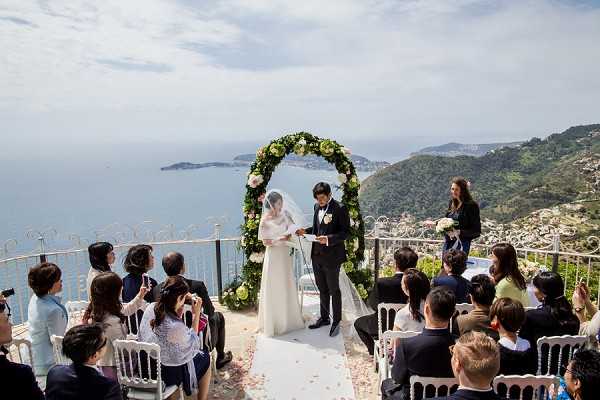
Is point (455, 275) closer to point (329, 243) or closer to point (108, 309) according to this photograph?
point (329, 243)

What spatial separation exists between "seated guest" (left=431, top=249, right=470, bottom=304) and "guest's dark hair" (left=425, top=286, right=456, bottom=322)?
1454 mm

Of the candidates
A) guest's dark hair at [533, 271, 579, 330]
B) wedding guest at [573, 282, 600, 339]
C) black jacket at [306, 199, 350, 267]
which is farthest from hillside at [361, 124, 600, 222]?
guest's dark hair at [533, 271, 579, 330]

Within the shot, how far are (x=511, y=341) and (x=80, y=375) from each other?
127 inches

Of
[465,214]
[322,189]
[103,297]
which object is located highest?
[322,189]

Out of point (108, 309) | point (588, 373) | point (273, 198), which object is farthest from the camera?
point (273, 198)

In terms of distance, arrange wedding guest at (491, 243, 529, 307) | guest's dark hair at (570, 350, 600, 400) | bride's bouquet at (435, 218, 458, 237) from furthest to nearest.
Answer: bride's bouquet at (435, 218, 458, 237) < wedding guest at (491, 243, 529, 307) < guest's dark hair at (570, 350, 600, 400)

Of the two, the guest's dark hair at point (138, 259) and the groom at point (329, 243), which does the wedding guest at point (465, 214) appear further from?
the guest's dark hair at point (138, 259)

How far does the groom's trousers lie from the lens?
6176mm

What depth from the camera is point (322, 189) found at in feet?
19.6

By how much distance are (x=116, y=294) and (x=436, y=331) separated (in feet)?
9.29

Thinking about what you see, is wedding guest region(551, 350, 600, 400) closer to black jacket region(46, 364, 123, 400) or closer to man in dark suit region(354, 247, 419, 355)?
man in dark suit region(354, 247, 419, 355)

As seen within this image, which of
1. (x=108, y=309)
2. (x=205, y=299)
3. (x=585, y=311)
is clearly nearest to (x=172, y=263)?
(x=205, y=299)

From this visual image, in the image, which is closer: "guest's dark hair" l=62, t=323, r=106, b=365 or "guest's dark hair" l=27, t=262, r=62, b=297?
"guest's dark hair" l=62, t=323, r=106, b=365

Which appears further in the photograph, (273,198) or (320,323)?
(320,323)
